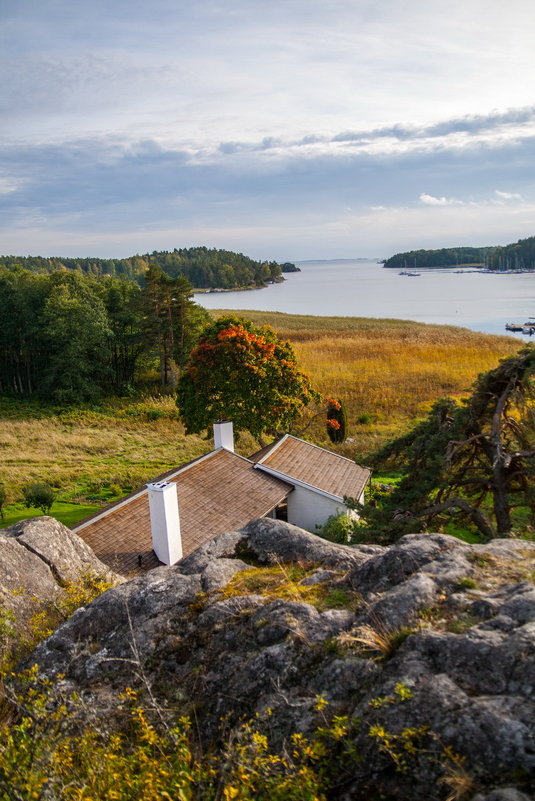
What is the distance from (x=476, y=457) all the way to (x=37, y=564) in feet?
Answer: 30.6

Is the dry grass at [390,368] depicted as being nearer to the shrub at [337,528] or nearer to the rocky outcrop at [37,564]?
the shrub at [337,528]

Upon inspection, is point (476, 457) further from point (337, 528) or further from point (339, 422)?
point (339, 422)

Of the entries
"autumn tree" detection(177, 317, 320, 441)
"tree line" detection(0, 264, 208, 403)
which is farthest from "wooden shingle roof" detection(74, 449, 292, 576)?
"tree line" detection(0, 264, 208, 403)

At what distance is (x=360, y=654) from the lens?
12.0 feet

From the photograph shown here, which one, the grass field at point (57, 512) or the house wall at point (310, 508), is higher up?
the house wall at point (310, 508)

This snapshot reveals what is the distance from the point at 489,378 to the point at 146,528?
893 cm

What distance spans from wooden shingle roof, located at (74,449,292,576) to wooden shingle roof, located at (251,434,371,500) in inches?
31.3

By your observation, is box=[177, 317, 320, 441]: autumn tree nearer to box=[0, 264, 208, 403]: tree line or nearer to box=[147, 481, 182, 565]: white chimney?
box=[147, 481, 182, 565]: white chimney

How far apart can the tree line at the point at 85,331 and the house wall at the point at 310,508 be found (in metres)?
32.3

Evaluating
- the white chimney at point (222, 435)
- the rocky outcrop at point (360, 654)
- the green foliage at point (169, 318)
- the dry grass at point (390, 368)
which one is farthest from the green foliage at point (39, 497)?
the green foliage at point (169, 318)

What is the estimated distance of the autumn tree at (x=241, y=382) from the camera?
74.3 feet

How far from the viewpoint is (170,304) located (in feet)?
155

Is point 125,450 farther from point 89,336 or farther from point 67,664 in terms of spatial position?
point 67,664

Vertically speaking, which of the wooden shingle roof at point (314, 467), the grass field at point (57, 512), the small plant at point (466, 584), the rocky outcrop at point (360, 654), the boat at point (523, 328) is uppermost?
the small plant at point (466, 584)
